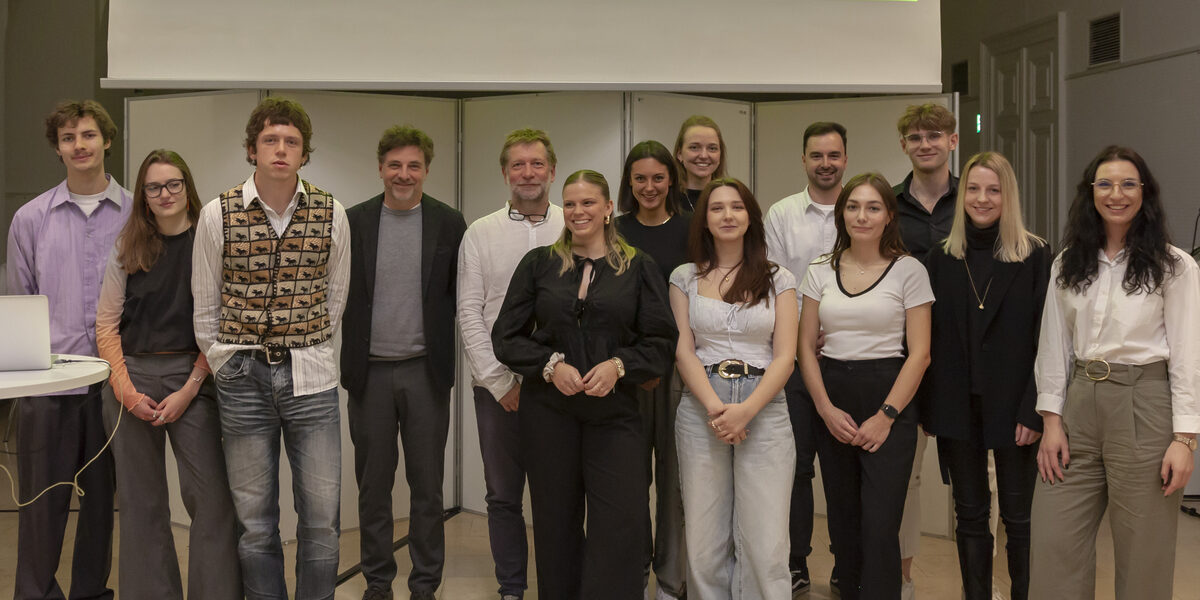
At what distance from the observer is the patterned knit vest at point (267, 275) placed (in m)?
3.05

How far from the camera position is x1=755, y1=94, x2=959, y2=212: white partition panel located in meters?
4.84

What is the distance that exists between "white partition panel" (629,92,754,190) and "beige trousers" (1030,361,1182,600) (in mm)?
2005

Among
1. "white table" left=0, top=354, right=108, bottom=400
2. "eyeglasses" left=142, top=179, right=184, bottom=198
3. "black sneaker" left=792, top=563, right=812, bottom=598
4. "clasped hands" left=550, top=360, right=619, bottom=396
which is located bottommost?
"black sneaker" left=792, top=563, right=812, bottom=598

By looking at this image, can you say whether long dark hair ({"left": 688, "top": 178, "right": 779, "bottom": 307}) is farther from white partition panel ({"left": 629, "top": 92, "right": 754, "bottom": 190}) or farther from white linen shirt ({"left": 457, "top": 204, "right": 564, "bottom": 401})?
white partition panel ({"left": 629, "top": 92, "right": 754, "bottom": 190})

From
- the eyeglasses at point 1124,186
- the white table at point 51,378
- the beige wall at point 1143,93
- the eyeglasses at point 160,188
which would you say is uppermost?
the beige wall at point 1143,93

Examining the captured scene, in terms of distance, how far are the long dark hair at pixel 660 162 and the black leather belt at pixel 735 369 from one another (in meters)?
0.76

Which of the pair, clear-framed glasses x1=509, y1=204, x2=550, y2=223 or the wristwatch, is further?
clear-framed glasses x1=509, y1=204, x2=550, y2=223

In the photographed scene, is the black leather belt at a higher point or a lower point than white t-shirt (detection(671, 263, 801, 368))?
lower

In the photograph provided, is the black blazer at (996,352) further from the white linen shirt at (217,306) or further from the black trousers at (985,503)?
the white linen shirt at (217,306)

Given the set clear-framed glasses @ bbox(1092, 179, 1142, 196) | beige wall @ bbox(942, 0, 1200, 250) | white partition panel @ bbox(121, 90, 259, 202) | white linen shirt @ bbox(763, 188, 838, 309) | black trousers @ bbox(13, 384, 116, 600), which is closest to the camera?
clear-framed glasses @ bbox(1092, 179, 1142, 196)

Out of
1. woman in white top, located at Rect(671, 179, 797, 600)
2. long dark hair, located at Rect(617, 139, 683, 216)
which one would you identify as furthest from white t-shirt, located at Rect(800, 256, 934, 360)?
long dark hair, located at Rect(617, 139, 683, 216)

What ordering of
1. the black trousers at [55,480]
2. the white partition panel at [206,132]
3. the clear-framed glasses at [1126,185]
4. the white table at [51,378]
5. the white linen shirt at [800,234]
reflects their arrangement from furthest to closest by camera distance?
the white partition panel at [206,132] → the white linen shirt at [800,234] → the black trousers at [55,480] → the clear-framed glasses at [1126,185] → the white table at [51,378]

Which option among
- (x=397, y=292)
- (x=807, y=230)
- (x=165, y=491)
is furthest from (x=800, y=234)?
(x=165, y=491)

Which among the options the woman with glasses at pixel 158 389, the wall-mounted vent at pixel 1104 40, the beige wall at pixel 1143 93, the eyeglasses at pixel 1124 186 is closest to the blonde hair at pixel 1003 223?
the eyeglasses at pixel 1124 186
